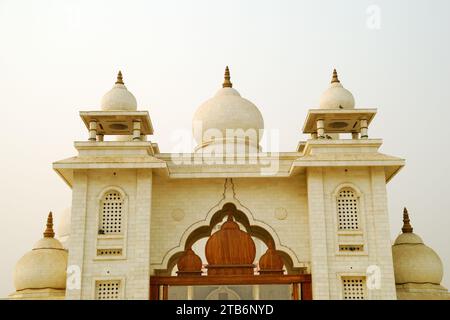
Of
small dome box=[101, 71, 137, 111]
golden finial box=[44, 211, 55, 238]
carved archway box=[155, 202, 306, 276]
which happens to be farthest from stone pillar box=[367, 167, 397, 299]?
golden finial box=[44, 211, 55, 238]

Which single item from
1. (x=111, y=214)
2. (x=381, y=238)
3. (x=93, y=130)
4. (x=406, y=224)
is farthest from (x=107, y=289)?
(x=406, y=224)

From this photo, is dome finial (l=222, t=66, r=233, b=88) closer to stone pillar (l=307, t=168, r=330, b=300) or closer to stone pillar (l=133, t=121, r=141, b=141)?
stone pillar (l=133, t=121, r=141, b=141)

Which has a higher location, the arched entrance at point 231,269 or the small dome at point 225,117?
the small dome at point 225,117

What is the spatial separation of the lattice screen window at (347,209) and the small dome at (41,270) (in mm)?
7751

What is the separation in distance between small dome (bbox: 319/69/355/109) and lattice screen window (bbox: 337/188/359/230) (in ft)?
8.50

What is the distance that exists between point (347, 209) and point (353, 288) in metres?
2.07

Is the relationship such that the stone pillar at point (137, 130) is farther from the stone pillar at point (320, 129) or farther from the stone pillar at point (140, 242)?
the stone pillar at point (320, 129)

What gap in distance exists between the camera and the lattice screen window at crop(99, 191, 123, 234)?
54.6 feet

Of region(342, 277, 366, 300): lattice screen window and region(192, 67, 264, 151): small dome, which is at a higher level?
region(192, 67, 264, 151): small dome

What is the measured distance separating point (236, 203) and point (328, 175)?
2639mm

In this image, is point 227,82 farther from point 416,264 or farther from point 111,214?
point 416,264

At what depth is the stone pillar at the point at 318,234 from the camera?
16.0 meters

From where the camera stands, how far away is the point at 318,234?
16375 mm

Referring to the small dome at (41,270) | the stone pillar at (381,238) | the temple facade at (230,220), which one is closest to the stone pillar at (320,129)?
the temple facade at (230,220)
